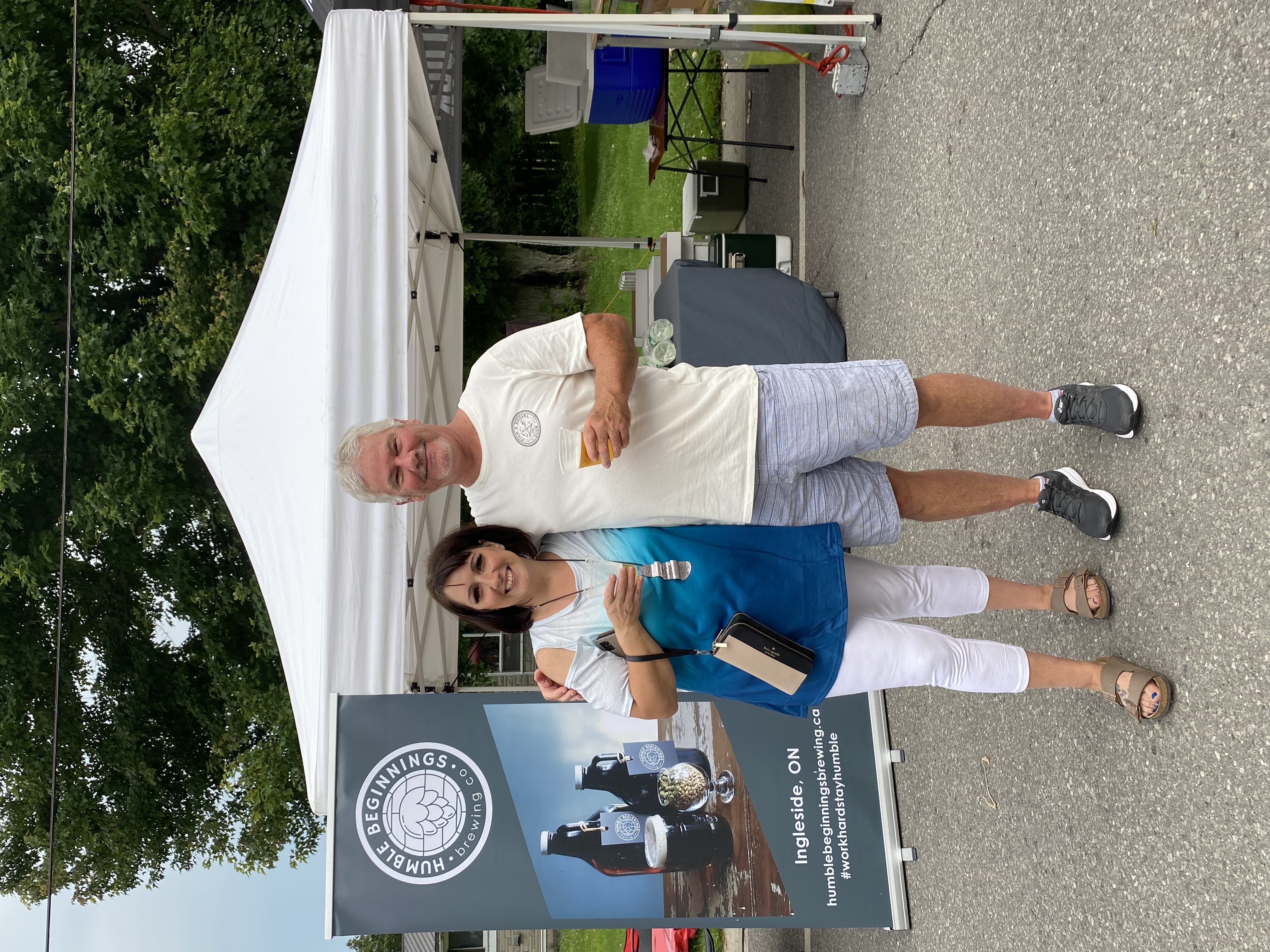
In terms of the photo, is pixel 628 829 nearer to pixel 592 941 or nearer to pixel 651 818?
pixel 651 818

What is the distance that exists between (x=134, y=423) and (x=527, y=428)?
9410mm

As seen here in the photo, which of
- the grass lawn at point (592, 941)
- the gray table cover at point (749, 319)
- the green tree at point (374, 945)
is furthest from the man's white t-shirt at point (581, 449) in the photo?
the green tree at point (374, 945)

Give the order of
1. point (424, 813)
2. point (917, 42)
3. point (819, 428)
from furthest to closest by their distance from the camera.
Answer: point (917, 42) → point (424, 813) → point (819, 428)

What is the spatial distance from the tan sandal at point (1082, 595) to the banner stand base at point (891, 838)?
1.46 m

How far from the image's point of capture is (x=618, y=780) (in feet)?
15.0

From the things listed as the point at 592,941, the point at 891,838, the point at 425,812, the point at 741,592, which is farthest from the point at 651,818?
the point at 592,941

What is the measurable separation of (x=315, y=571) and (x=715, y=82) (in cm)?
847

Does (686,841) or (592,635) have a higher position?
(592,635)

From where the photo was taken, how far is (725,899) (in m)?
4.53

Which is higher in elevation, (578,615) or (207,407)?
(207,407)

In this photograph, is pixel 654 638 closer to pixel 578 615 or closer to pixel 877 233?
pixel 578 615

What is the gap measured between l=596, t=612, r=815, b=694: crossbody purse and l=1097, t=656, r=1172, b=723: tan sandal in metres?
1.08

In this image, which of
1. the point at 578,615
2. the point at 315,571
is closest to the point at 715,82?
the point at 315,571

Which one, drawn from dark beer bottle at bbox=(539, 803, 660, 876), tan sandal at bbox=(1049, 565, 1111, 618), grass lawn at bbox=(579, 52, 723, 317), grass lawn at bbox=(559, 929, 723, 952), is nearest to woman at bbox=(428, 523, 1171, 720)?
tan sandal at bbox=(1049, 565, 1111, 618)
